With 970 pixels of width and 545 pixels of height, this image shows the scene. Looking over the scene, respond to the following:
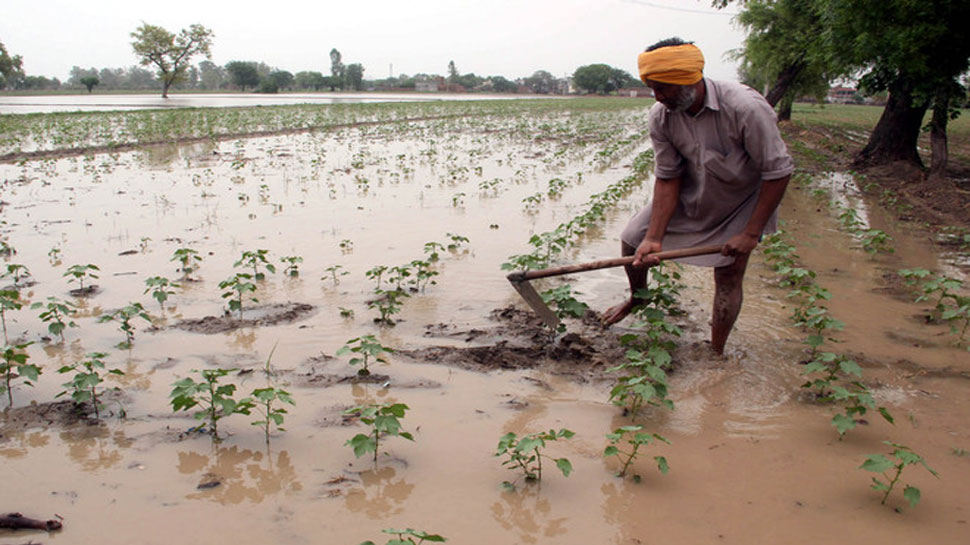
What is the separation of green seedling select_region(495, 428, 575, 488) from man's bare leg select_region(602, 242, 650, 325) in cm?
146

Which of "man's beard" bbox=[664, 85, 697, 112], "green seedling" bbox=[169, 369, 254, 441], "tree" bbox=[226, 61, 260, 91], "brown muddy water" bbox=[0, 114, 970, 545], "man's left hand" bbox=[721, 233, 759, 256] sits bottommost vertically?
"brown muddy water" bbox=[0, 114, 970, 545]

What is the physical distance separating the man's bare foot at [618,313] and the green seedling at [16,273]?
402cm

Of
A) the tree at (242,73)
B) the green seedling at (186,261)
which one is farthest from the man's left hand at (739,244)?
the tree at (242,73)

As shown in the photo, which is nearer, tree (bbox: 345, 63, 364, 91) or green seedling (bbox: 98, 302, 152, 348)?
green seedling (bbox: 98, 302, 152, 348)

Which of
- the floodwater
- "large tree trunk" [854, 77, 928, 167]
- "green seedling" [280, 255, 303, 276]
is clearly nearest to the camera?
"green seedling" [280, 255, 303, 276]

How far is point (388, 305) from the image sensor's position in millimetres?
4508

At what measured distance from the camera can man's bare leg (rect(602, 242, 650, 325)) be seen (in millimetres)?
3729

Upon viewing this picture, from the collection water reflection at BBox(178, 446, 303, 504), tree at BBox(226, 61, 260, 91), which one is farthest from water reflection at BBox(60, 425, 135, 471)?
tree at BBox(226, 61, 260, 91)

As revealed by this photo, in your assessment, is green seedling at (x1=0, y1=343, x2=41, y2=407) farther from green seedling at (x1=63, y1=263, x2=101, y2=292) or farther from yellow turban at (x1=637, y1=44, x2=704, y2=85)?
yellow turban at (x1=637, y1=44, x2=704, y2=85)

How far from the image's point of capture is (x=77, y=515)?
2252 mm

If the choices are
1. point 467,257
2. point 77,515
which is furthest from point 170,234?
point 77,515

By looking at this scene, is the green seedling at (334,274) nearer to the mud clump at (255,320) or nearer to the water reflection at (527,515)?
the mud clump at (255,320)

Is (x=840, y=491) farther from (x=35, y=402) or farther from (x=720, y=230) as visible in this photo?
(x=35, y=402)

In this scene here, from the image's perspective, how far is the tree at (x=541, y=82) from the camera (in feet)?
404
